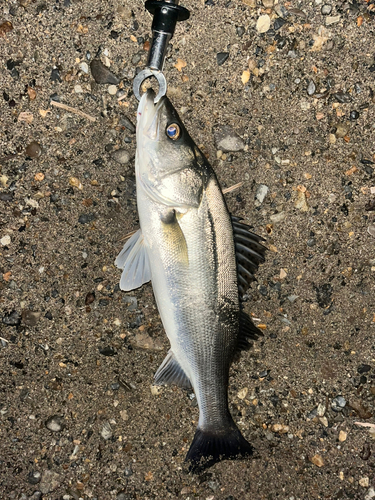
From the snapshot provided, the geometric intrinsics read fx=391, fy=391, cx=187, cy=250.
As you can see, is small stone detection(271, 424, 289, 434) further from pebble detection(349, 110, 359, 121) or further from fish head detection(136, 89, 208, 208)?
pebble detection(349, 110, 359, 121)

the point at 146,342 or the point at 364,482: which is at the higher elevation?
the point at 146,342

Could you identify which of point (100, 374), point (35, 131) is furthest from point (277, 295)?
point (35, 131)

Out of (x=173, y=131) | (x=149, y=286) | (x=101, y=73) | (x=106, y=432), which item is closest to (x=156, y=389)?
(x=106, y=432)

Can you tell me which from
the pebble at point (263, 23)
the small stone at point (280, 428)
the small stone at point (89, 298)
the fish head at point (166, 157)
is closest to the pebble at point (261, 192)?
the fish head at point (166, 157)

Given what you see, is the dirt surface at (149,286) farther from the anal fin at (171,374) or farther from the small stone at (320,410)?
the anal fin at (171,374)

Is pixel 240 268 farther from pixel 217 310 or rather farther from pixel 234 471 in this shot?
pixel 234 471

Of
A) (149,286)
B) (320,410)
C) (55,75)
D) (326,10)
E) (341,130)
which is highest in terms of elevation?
(326,10)

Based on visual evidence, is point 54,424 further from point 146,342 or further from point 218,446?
point 218,446
